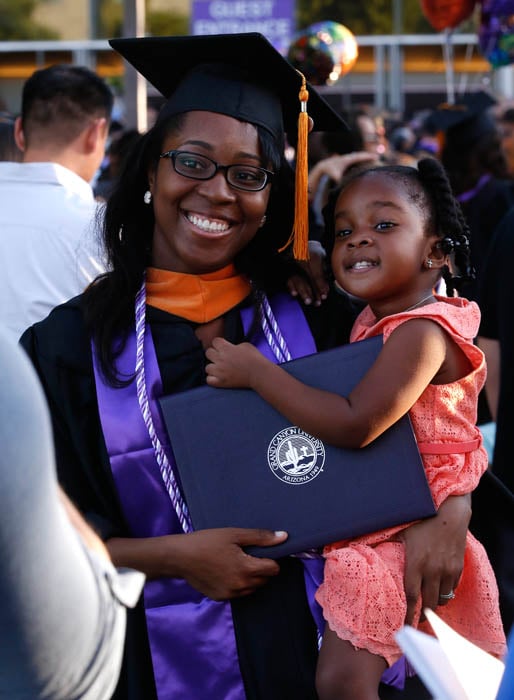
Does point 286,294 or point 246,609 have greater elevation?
point 286,294

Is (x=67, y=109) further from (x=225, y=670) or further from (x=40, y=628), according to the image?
(x=40, y=628)

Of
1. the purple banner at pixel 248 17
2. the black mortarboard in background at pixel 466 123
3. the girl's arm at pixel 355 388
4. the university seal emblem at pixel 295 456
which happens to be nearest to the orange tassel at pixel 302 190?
the girl's arm at pixel 355 388

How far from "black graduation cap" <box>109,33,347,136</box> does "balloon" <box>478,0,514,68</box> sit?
449 centimetres

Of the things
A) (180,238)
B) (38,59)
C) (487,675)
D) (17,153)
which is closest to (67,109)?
(17,153)

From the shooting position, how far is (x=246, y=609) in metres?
2.07

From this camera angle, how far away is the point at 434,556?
2.02 m

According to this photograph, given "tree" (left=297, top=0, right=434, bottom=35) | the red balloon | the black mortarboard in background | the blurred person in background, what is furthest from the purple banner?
"tree" (left=297, top=0, right=434, bottom=35)

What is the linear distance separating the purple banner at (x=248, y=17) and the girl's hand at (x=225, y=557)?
10103mm

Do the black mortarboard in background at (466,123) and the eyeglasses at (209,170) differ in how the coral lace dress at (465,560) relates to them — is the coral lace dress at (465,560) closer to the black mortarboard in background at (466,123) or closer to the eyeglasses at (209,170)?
the eyeglasses at (209,170)

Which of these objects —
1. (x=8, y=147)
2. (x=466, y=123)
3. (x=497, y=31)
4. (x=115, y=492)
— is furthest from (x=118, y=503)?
(x=497, y=31)

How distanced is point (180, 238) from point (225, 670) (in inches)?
38.1

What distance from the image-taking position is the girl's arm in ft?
6.47

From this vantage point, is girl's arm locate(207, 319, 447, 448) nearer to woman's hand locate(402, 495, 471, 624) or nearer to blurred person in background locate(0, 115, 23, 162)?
woman's hand locate(402, 495, 471, 624)

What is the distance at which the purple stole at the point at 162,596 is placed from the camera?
2061 mm
